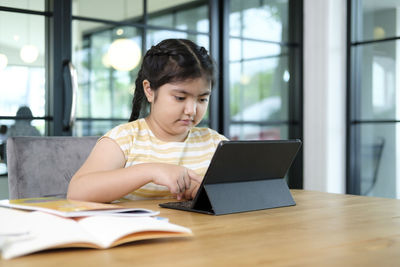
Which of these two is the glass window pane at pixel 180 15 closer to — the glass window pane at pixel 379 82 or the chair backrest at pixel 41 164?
the glass window pane at pixel 379 82

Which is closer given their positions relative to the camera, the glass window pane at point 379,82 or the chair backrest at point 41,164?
the chair backrest at point 41,164

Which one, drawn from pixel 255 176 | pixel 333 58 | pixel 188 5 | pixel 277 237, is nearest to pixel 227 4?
pixel 188 5

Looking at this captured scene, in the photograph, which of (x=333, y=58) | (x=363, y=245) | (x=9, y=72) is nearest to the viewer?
(x=363, y=245)

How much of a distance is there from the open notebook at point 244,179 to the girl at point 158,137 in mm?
112

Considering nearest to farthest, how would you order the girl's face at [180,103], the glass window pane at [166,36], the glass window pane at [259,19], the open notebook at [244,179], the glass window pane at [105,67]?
the open notebook at [244,179], the girl's face at [180,103], the glass window pane at [105,67], the glass window pane at [166,36], the glass window pane at [259,19]

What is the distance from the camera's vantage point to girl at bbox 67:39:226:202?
3.85ft

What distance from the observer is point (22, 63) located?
2.78m

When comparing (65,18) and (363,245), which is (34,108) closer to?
(65,18)

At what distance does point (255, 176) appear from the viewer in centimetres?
111

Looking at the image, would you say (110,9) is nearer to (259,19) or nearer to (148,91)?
(259,19)

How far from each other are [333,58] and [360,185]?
102 cm

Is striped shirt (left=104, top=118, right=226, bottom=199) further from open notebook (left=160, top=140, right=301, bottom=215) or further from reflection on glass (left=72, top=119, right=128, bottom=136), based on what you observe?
reflection on glass (left=72, top=119, right=128, bottom=136)

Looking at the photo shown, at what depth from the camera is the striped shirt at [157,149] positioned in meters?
1.44

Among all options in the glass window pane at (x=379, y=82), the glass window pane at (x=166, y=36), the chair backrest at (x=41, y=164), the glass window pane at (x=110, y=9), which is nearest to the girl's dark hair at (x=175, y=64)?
the chair backrest at (x=41, y=164)
